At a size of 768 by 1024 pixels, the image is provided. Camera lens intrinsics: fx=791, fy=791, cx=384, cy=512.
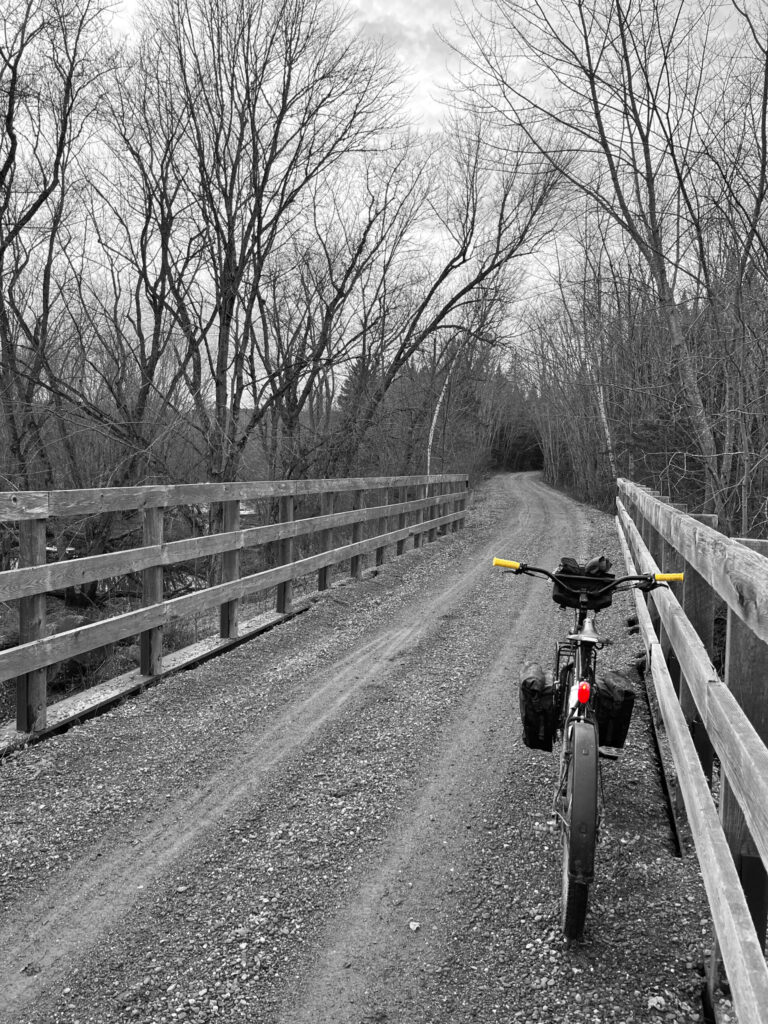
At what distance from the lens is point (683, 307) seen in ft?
34.4

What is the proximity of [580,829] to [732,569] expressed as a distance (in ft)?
3.32

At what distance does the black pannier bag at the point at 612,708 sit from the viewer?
3.35 metres

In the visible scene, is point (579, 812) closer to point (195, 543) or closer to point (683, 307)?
point (195, 543)

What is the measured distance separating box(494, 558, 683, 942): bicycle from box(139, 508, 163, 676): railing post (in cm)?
309

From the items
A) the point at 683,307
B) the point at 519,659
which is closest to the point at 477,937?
the point at 519,659

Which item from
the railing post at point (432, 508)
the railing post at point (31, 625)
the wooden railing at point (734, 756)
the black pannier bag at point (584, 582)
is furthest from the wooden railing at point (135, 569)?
the railing post at point (432, 508)

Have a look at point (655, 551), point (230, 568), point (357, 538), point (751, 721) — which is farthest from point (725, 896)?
point (357, 538)

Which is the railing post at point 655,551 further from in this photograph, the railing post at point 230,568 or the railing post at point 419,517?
the railing post at point 419,517

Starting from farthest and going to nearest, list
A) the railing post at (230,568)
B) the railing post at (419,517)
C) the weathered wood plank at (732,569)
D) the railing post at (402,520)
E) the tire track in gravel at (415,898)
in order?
the railing post at (419,517) → the railing post at (402,520) → the railing post at (230,568) → the tire track in gravel at (415,898) → the weathered wood plank at (732,569)

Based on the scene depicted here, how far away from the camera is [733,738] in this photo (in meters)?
1.90

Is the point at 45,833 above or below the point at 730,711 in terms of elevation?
below

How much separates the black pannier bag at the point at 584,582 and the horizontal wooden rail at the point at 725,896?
55 cm

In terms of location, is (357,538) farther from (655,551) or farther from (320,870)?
(320,870)

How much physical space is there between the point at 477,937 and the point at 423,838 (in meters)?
0.73
